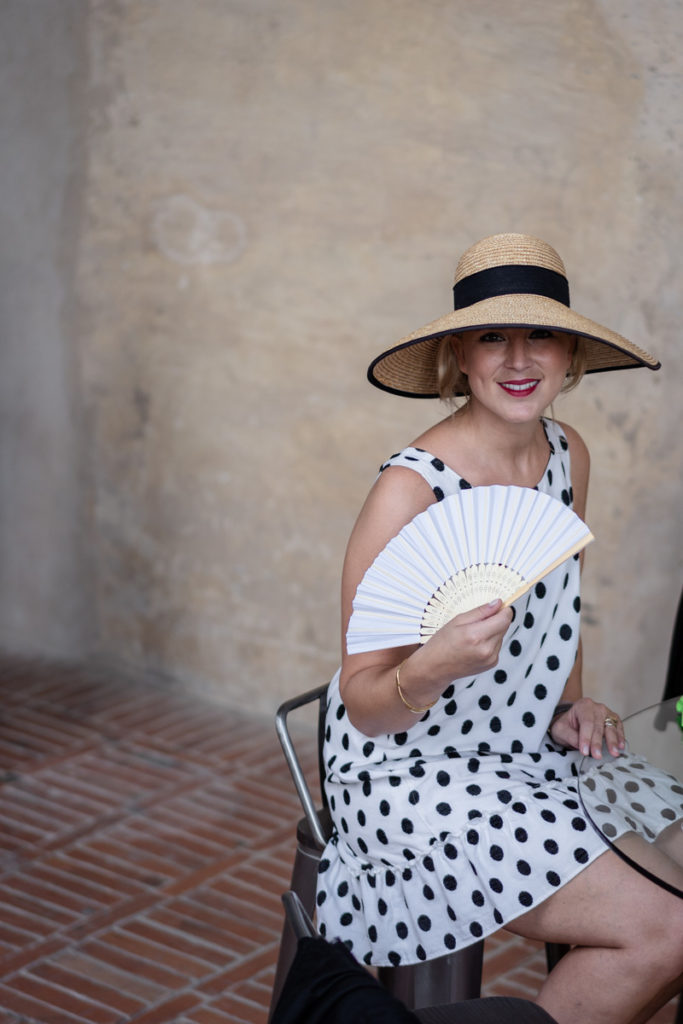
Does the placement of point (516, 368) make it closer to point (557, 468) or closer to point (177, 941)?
point (557, 468)

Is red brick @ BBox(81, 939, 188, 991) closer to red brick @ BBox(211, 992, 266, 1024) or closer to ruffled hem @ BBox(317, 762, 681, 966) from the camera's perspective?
red brick @ BBox(211, 992, 266, 1024)

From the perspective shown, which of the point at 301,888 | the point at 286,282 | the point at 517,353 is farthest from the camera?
the point at 286,282

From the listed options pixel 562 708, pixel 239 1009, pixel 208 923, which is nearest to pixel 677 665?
pixel 562 708

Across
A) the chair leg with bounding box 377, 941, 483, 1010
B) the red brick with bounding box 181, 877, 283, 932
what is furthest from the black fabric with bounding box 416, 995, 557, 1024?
the red brick with bounding box 181, 877, 283, 932

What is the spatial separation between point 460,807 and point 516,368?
78cm

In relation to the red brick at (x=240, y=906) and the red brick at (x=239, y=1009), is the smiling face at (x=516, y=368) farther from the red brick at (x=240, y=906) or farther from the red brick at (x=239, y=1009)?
the red brick at (x=240, y=906)

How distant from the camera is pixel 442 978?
2117 mm

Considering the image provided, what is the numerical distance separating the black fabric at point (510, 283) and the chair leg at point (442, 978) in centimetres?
114

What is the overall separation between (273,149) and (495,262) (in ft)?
7.42

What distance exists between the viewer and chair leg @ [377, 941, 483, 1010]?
2.11 meters

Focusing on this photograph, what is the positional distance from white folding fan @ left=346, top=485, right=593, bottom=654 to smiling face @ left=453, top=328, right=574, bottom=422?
268 millimetres

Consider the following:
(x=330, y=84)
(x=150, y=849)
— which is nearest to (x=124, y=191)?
(x=330, y=84)

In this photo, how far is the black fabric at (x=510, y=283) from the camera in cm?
221

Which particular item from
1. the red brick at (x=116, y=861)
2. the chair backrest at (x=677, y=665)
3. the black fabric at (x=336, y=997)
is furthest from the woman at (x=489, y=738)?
the red brick at (x=116, y=861)
